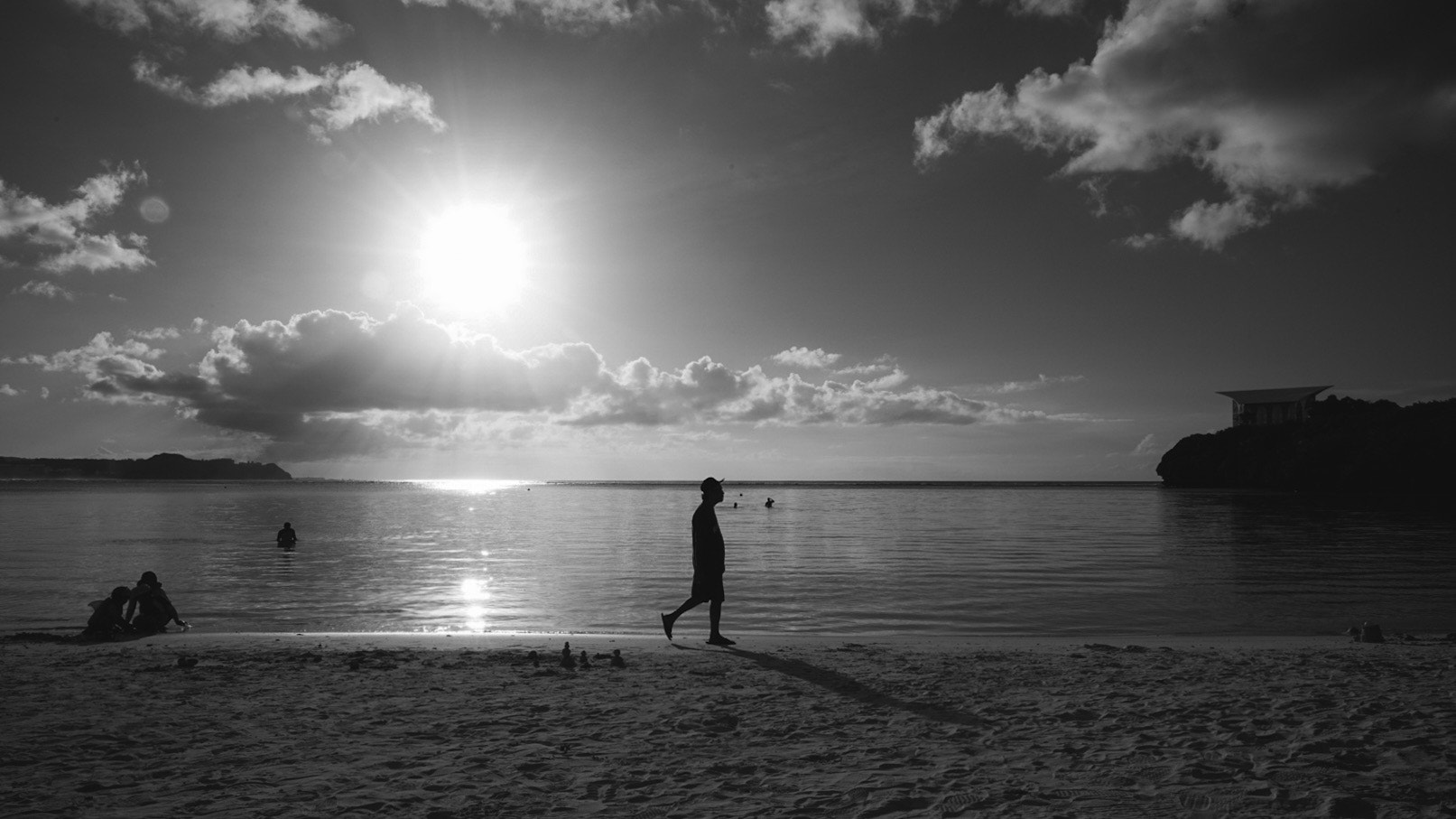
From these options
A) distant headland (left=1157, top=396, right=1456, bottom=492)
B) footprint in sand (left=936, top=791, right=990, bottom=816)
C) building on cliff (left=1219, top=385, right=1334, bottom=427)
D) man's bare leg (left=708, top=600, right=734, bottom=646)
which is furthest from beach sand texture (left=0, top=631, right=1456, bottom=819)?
building on cliff (left=1219, top=385, right=1334, bottom=427)

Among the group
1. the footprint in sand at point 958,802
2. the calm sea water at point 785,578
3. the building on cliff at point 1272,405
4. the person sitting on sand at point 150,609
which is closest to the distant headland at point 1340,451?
the building on cliff at point 1272,405

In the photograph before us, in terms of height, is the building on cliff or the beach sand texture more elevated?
the building on cliff

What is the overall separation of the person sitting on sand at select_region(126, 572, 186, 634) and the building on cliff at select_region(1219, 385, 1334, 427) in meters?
179

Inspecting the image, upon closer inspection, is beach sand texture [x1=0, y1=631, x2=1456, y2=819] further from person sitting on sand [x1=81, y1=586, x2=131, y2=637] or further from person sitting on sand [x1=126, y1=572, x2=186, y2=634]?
person sitting on sand [x1=126, y1=572, x2=186, y2=634]

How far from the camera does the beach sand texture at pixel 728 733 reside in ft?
21.3

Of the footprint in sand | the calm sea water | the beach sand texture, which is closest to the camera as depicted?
the footprint in sand

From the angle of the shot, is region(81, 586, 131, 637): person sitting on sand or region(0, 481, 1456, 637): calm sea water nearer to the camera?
region(81, 586, 131, 637): person sitting on sand

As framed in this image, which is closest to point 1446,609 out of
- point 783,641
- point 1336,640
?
point 1336,640

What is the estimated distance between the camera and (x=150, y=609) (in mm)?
15930

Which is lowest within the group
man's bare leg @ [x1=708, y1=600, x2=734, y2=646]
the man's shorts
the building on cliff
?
man's bare leg @ [x1=708, y1=600, x2=734, y2=646]

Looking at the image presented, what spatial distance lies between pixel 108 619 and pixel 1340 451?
485ft

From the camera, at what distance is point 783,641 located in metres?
14.8

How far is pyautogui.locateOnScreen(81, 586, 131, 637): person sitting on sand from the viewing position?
14.9 meters

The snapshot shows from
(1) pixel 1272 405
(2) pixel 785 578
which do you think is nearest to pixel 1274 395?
(1) pixel 1272 405
